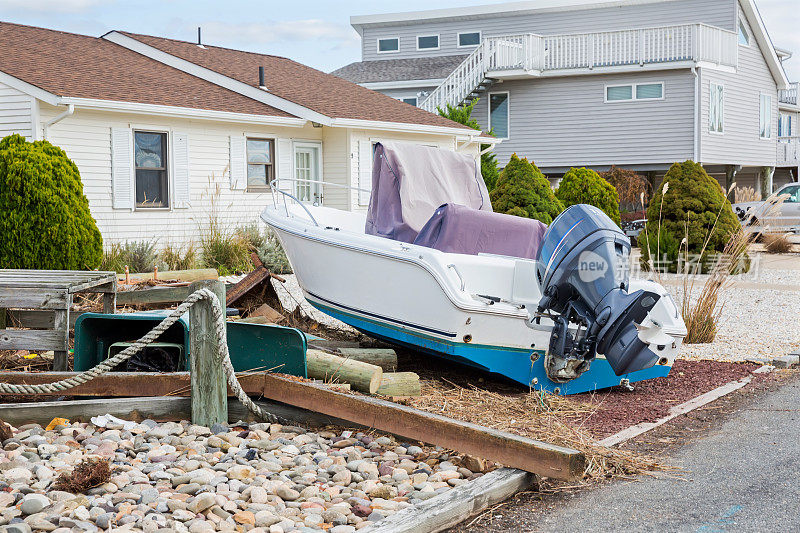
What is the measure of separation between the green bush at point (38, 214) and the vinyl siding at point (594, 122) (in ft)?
65.4

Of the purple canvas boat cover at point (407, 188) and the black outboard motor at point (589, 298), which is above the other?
the purple canvas boat cover at point (407, 188)

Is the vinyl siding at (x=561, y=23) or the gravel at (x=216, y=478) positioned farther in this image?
the vinyl siding at (x=561, y=23)

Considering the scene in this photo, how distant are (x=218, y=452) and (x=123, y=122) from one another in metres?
12.0

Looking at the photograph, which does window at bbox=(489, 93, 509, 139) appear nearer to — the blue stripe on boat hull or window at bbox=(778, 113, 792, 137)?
window at bbox=(778, 113, 792, 137)

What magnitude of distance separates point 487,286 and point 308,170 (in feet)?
44.5

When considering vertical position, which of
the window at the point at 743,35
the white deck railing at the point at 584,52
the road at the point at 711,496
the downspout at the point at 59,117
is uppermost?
the window at the point at 743,35

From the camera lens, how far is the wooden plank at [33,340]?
647 cm

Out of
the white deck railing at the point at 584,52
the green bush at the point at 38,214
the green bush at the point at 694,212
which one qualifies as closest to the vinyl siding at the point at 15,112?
the green bush at the point at 38,214

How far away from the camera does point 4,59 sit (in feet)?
51.7

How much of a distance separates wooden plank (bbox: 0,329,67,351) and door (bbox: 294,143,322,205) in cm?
1331

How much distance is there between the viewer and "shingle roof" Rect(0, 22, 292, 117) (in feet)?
50.1

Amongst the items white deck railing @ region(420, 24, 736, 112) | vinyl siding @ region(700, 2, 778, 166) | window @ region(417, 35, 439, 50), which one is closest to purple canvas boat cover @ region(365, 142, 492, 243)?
white deck railing @ region(420, 24, 736, 112)

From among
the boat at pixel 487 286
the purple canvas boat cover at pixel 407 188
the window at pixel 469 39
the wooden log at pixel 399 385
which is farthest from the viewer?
the window at pixel 469 39

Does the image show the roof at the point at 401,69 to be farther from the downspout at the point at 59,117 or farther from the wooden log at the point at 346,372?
the wooden log at the point at 346,372
